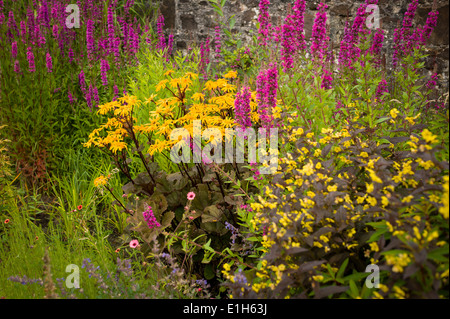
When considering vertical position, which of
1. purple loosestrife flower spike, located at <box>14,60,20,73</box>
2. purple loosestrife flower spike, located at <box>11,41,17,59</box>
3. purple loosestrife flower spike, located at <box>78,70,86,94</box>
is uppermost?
purple loosestrife flower spike, located at <box>11,41,17,59</box>

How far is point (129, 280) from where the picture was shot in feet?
7.88

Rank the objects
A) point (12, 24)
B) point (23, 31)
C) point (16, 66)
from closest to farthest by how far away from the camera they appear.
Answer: point (16, 66)
point (23, 31)
point (12, 24)

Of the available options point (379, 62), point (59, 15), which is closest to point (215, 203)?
point (379, 62)

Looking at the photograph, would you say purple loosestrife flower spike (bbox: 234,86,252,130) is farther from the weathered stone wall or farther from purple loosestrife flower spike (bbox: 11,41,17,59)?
purple loosestrife flower spike (bbox: 11,41,17,59)

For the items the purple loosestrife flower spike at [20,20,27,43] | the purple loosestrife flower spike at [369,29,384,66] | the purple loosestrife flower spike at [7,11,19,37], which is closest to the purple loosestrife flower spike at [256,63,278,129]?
the purple loosestrife flower spike at [369,29,384,66]

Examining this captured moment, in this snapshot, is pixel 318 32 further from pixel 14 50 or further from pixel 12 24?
pixel 12 24

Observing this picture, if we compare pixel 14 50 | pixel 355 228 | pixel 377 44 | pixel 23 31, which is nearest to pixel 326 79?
pixel 377 44

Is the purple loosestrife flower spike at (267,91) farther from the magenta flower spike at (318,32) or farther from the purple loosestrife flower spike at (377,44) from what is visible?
the purple loosestrife flower spike at (377,44)

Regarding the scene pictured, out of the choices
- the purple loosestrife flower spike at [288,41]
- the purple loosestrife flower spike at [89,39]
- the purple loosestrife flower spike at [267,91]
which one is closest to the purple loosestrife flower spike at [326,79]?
the purple loosestrife flower spike at [288,41]

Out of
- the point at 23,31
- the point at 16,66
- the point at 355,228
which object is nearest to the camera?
the point at 355,228

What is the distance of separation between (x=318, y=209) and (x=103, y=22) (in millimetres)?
4067

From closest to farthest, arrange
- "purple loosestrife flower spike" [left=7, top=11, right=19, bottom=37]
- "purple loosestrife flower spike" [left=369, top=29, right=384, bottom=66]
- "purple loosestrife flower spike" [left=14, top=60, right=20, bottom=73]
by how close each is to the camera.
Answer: "purple loosestrife flower spike" [left=369, top=29, right=384, bottom=66], "purple loosestrife flower spike" [left=14, top=60, right=20, bottom=73], "purple loosestrife flower spike" [left=7, top=11, right=19, bottom=37]

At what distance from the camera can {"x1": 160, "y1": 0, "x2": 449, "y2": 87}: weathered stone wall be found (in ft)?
13.3

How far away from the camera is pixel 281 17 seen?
540 cm
